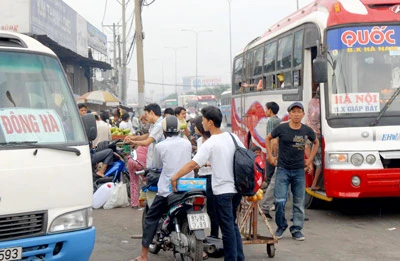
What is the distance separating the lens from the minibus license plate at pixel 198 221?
237 inches

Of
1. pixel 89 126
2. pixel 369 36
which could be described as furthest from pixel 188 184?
pixel 369 36

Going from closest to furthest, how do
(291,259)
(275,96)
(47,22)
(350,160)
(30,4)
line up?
1. (291,259)
2. (350,160)
3. (275,96)
4. (30,4)
5. (47,22)

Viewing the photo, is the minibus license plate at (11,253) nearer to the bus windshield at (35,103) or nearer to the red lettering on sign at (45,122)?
the bus windshield at (35,103)

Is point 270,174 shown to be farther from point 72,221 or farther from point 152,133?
point 72,221

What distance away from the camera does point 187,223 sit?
20.8 ft

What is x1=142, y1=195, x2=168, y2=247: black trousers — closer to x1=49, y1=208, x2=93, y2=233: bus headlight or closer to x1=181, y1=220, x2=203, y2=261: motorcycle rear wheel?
x1=181, y1=220, x2=203, y2=261: motorcycle rear wheel

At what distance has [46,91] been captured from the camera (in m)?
5.57

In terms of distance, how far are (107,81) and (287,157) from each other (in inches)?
1979

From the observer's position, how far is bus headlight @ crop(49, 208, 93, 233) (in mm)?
4984

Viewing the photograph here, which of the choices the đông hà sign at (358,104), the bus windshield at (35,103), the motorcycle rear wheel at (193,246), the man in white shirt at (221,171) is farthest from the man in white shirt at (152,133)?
the bus windshield at (35,103)

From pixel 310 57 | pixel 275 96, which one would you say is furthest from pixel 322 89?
pixel 275 96

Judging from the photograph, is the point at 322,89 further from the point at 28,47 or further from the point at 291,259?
the point at 28,47

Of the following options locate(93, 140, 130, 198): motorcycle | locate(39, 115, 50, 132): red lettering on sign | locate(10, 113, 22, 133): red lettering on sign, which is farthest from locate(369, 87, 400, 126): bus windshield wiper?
locate(10, 113, 22, 133): red lettering on sign

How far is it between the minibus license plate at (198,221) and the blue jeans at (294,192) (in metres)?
2.02
